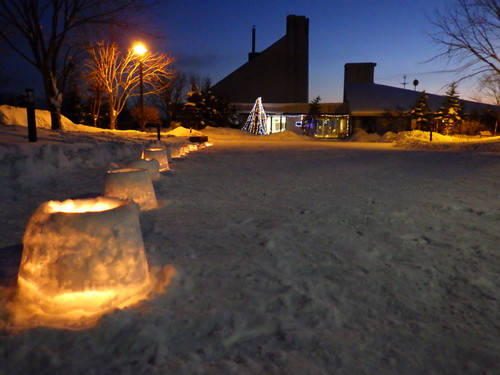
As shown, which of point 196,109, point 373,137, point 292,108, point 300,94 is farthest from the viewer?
point 300,94

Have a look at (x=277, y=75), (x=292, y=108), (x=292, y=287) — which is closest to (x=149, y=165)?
(x=292, y=287)

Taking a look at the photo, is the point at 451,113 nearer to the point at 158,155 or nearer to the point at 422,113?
the point at 422,113

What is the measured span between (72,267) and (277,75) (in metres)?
42.5

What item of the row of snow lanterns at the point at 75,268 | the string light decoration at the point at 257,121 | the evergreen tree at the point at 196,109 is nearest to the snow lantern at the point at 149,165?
the row of snow lanterns at the point at 75,268

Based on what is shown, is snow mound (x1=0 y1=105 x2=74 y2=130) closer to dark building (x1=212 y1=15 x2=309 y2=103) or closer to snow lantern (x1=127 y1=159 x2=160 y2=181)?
snow lantern (x1=127 y1=159 x2=160 y2=181)

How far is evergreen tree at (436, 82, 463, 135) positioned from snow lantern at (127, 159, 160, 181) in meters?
29.7

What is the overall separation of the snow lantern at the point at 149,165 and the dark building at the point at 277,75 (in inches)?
1395

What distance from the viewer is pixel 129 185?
511cm

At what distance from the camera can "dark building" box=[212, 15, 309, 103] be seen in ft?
137

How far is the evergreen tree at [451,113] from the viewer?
98.7 ft

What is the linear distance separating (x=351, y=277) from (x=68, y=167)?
23.6 ft

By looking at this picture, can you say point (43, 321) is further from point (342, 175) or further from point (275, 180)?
point (342, 175)

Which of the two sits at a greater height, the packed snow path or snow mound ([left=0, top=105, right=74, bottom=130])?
snow mound ([left=0, top=105, right=74, bottom=130])

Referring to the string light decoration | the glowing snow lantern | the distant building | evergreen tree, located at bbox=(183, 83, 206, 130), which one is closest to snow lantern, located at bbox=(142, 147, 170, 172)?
the glowing snow lantern
